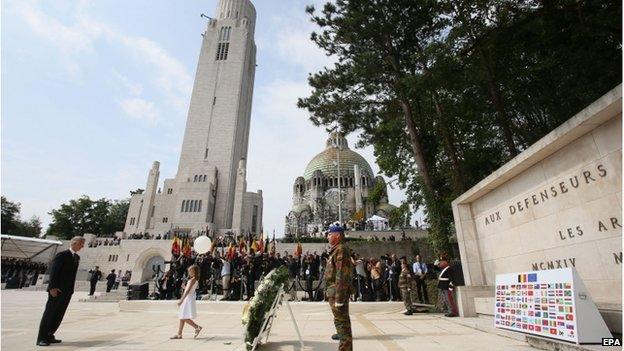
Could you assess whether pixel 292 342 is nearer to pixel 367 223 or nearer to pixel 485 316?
pixel 485 316

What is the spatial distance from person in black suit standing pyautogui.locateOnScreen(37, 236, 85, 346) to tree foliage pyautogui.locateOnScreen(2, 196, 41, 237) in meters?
59.9

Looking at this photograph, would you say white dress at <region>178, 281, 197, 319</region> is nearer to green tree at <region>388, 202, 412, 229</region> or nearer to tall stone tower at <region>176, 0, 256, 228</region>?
green tree at <region>388, 202, 412, 229</region>

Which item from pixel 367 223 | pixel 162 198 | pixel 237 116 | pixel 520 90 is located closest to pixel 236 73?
pixel 237 116

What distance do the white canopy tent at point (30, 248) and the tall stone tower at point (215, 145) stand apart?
13174mm

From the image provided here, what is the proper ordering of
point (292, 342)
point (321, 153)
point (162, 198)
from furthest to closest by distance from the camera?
point (321, 153)
point (162, 198)
point (292, 342)

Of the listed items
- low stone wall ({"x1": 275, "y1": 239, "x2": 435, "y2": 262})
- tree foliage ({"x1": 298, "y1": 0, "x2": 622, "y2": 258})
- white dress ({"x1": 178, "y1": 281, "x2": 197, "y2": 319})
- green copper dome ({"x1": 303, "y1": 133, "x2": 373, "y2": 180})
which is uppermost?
green copper dome ({"x1": 303, "y1": 133, "x2": 373, "y2": 180})

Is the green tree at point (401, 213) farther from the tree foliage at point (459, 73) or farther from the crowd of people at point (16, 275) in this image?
the crowd of people at point (16, 275)

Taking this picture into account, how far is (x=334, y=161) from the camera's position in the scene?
242ft

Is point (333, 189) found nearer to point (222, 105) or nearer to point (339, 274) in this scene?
point (222, 105)

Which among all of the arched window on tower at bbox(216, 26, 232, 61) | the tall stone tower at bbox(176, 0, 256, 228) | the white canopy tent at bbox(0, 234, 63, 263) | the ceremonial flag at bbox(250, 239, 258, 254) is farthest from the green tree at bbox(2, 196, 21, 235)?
the ceremonial flag at bbox(250, 239, 258, 254)

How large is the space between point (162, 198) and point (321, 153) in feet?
127

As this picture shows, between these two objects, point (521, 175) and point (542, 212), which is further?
point (521, 175)

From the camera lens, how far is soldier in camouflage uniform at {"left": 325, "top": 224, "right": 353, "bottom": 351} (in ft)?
13.7

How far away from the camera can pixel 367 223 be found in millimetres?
42781
